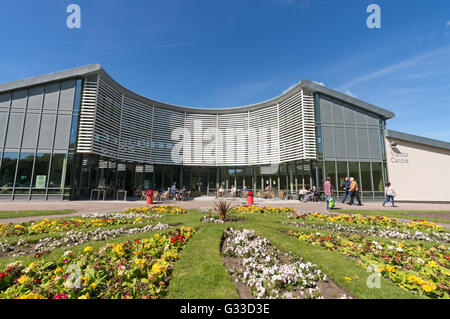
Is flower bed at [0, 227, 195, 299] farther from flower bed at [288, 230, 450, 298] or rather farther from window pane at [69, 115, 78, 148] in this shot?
window pane at [69, 115, 78, 148]

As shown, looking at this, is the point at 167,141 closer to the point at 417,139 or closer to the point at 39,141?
the point at 39,141

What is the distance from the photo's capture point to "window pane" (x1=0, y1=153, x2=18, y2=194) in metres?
13.9

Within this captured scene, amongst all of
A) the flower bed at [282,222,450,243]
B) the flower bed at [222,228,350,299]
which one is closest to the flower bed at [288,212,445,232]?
the flower bed at [282,222,450,243]

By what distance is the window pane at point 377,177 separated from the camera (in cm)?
1694

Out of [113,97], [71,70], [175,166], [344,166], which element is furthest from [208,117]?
[344,166]

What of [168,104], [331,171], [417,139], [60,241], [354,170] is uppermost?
[168,104]

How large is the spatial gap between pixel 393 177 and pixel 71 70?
2840cm

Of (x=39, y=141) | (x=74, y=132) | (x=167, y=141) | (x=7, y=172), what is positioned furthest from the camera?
(x=167, y=141)

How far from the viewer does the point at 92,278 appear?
2488 mm

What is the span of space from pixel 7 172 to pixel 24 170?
3.52 feet

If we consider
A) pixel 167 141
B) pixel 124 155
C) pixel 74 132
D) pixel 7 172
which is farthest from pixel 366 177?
pixel 7 172

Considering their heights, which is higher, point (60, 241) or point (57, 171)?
point (57, 171)
